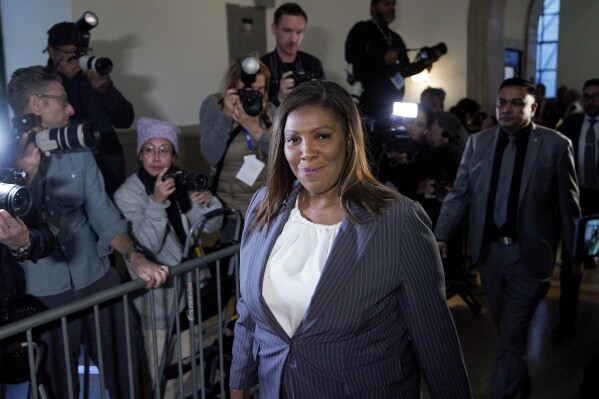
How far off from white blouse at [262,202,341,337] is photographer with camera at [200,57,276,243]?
1.45m

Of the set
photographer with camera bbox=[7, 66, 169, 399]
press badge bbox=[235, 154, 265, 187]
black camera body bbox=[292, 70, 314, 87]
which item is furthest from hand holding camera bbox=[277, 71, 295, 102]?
photographer with camera bbox=[7, 66, 169, 399]

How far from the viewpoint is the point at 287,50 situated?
3656 mm

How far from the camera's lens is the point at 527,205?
3010 mm

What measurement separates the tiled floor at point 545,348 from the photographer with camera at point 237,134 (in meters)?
1.69

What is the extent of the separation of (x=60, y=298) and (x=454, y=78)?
731 cm

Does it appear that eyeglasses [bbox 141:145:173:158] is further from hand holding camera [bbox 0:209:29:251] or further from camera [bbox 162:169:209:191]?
hand holding camera [bbox 0:209:29:251]

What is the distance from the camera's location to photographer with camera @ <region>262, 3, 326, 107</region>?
11.7 feet

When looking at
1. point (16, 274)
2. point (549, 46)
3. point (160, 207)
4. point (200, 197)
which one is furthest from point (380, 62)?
point (549, 46)

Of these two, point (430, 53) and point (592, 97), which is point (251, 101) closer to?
point (430, 53)

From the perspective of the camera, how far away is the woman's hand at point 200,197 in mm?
2973

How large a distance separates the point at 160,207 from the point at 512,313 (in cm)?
178

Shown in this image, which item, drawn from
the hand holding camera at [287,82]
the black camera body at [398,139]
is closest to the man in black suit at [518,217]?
the black camera body at [398,139]

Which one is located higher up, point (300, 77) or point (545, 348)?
point (300, 77)

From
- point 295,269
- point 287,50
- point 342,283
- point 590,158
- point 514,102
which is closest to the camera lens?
point 342,283
